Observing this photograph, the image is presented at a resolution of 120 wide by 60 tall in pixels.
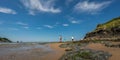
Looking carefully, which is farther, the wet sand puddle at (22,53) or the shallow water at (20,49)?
the shallow water at (20,49)

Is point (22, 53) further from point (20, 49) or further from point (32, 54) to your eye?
point (20, 49)

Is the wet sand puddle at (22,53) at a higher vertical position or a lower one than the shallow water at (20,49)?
lower

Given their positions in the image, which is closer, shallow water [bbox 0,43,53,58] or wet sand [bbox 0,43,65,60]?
wet sand [bbox 0,43,65,60]

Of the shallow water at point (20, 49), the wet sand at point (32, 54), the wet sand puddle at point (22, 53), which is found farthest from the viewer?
the shallow water at point (20, 49)

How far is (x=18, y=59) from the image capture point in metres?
13.1

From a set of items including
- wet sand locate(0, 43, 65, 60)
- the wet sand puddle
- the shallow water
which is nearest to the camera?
wet sand locate(0, 43, 65, 60)

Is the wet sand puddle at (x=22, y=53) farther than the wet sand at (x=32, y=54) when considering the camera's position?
Yes

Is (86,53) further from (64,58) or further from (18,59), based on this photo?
(18,59)

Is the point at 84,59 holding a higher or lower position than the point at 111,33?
lower

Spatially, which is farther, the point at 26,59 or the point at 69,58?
the point at 26,59

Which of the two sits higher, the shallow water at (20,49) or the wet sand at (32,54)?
the shallow water at (20,49)

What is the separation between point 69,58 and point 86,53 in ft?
4.71

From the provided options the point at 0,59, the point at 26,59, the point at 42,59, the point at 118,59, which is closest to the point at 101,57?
the point at 118,59

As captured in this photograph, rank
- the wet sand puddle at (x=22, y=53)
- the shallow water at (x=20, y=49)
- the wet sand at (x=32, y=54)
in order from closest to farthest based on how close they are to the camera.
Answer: the wet sand at (x=32, y=54) < the wet sand puddle at (x=22, y=53) < the shallow water at (x=20, y=49)
